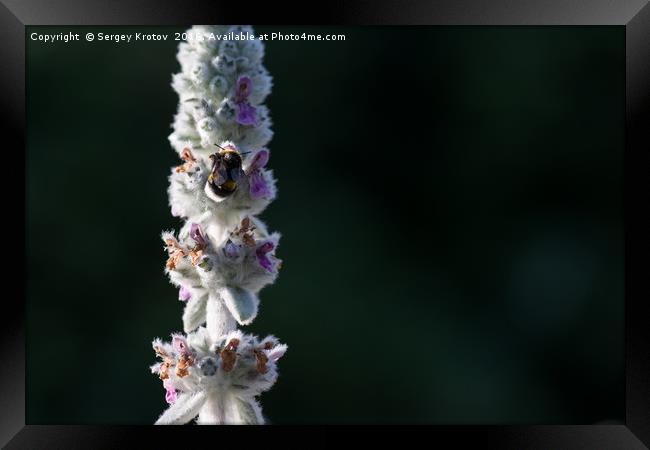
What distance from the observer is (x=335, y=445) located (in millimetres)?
4312

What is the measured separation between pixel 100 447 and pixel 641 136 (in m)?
3.92

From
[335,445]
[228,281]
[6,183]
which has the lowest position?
[335,445]

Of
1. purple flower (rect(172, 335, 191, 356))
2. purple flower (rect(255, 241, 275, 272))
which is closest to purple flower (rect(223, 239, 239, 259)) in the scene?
purple flower (rect(255, 241, 275, 272))

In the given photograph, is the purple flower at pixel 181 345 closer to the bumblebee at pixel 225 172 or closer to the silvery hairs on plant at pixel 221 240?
the silvery hairs on plant at pixel 221 240

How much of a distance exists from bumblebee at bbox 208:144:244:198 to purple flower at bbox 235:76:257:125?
0.58ft

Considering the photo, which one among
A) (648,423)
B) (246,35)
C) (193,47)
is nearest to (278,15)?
(246,35)

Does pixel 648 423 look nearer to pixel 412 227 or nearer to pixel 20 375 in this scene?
pixel 20 375

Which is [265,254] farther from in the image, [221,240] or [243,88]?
[243,88]

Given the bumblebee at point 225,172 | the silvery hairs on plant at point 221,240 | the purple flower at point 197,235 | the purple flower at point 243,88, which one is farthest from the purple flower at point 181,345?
the purple flower at point 243,88

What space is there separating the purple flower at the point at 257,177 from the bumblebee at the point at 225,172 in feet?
0.35

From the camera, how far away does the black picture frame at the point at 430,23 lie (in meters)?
4.09

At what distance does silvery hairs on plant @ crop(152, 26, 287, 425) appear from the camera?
3.73 metres

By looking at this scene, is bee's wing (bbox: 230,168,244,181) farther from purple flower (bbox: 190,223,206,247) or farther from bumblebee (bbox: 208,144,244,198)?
purple flower (bbox: 190,223,206,247)

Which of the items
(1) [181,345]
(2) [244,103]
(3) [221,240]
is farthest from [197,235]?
(2) [244,103]
